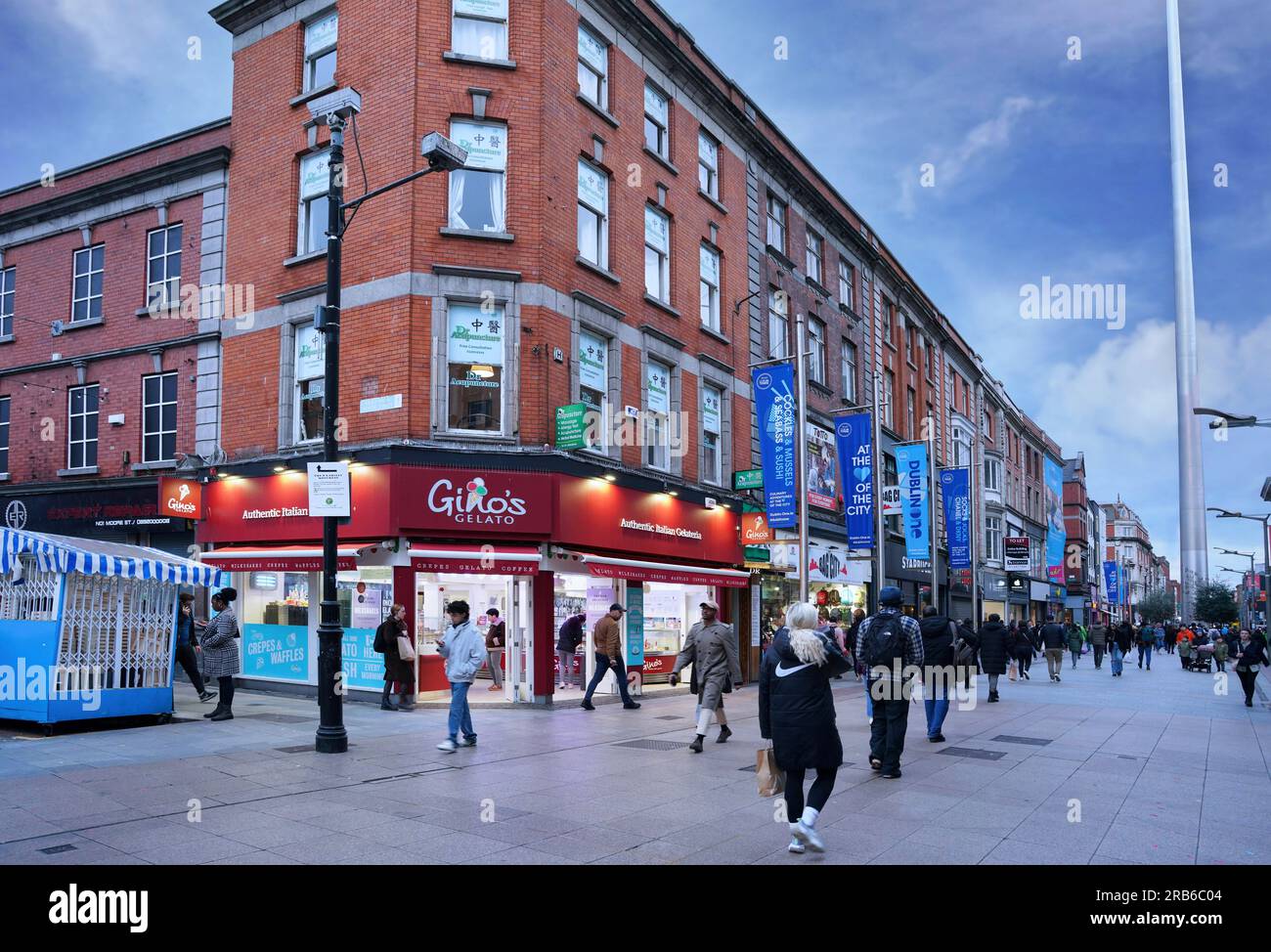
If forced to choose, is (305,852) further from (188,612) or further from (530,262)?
(530,262)

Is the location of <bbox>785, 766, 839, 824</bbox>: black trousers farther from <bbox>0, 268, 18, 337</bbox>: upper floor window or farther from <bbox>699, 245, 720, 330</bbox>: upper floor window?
<bbox>0, 268, 18, 337</bbox>: upper floor window

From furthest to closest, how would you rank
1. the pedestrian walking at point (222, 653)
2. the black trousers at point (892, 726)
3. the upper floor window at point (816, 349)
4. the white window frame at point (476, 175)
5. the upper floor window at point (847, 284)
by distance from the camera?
1. the upper floor window at point (847, 284)
2. the upper floor window at point (816, 349)
3. the white window frame at point (476, 175)
4. the pedestrian walking at point (222, 653)
5. the black trousers at point (892, 726)

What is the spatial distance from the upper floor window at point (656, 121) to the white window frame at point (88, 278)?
515 inches

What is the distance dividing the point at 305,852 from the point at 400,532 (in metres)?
9.96

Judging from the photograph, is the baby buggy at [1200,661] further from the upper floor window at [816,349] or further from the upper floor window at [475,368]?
the upper floor window at [475,368]

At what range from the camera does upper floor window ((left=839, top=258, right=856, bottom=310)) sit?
3300 cm

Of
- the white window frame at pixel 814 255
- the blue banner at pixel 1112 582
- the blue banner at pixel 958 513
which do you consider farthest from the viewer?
the blue banner at pixel 1112 582

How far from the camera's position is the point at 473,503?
1669 centimetres

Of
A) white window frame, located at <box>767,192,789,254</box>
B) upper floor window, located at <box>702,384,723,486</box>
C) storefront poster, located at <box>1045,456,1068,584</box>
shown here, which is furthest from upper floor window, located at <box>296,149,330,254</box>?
→ storefront poster, located at <box>1045,456,1068,584</box>

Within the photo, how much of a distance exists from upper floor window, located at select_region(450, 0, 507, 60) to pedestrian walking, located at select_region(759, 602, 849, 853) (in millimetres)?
14898

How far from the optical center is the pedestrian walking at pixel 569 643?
18141 mm

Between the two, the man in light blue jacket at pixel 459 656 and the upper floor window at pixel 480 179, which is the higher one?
the upper floor window at pixel 480 179

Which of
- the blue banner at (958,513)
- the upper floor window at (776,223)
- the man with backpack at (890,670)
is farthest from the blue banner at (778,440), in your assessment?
the blue banner at (958,513)

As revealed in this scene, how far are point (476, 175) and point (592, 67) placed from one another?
4.27 metres
